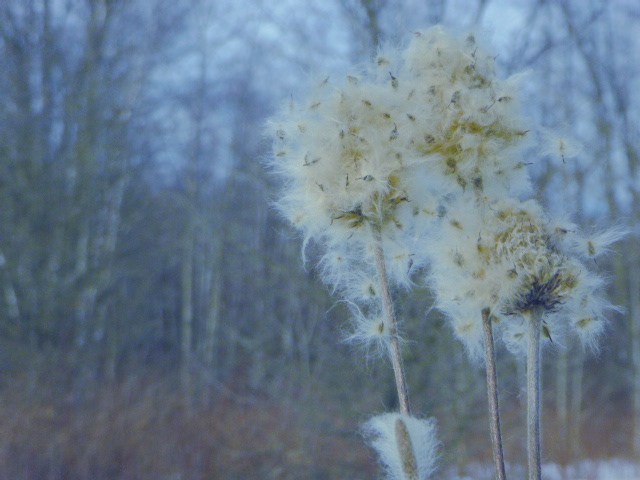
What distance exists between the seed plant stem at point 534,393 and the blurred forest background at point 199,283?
2657 mm

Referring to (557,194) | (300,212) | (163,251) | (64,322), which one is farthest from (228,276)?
(300,212)

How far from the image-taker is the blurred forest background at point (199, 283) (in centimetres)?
560

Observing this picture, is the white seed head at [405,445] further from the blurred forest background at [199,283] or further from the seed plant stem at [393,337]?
the blurred forest background at [199,283]

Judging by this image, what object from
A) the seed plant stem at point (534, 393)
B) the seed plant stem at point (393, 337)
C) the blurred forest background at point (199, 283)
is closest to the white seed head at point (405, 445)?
the seed plant stem at point (393, 337)

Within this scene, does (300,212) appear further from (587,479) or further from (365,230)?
(587,479)

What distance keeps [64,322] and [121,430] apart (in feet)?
11.5

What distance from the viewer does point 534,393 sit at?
102 centimetres

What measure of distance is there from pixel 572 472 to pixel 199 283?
26.5ft

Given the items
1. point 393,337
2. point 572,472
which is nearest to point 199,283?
point 572,472

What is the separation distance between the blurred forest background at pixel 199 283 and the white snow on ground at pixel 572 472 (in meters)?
0.16

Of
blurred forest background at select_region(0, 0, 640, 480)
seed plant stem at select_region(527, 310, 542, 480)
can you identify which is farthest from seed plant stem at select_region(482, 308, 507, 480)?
blurred forest background at select_region(0, 0, 640, 480)

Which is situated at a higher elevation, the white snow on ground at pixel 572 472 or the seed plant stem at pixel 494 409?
the seed plant stem at pixel 494 409

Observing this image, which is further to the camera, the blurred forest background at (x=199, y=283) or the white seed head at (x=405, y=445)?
the blurred forest background at (x=199, y=283)

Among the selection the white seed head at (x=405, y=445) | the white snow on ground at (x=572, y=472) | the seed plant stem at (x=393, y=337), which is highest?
the seed plant stem at (x=393, y=337)
